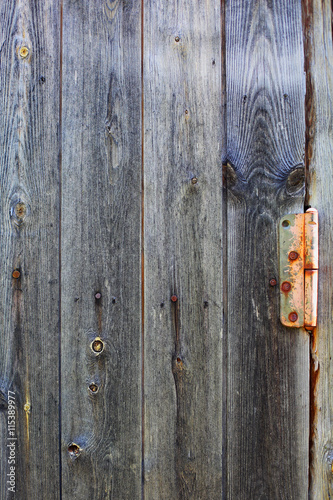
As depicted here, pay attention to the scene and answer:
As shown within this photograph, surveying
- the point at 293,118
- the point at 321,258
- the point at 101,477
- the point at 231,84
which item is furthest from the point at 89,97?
the point at 101,477

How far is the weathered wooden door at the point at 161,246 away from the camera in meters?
0.73

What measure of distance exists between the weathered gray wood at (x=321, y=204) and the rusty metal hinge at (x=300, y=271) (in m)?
0.03

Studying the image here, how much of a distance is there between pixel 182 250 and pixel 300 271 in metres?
0.26

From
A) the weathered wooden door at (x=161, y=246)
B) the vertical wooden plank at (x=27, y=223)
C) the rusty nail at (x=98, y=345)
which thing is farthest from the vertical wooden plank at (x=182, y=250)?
the vertical wooden plank at (x=27, y=223)

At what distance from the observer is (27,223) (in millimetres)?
769

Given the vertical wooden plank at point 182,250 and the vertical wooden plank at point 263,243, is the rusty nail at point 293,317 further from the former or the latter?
the vertical wooden plank at point 182,250

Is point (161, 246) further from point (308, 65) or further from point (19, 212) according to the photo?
point (308, 65)

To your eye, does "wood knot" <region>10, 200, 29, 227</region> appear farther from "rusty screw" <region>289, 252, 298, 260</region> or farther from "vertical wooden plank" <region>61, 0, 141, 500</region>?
"rusty screw" <region>289, 252, 298, 260</region>

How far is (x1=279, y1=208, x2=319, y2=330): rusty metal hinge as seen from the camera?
0.70m

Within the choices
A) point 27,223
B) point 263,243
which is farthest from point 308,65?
point 27,223

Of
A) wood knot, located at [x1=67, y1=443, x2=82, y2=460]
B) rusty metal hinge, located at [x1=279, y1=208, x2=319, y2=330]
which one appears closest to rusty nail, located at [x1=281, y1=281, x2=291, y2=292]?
rusty metal hinge, located at [x1=279, y1=208, x2=319, y2=330]

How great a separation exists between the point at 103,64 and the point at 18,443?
0.90 m

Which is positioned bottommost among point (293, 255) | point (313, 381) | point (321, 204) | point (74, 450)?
point (74, 450)

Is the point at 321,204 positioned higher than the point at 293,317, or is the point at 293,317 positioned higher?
the point at 321,204
